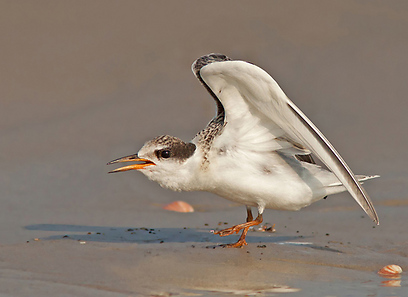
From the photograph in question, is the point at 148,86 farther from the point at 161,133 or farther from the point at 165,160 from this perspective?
the point at 165,160

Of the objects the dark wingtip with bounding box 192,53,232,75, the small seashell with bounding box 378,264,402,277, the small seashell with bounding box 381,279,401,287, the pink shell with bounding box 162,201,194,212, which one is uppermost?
the dark wingtip with bounding box 192,53,232,75

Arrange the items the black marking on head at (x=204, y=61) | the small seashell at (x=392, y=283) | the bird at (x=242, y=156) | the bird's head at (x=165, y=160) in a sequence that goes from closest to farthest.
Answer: the small seashell at (x=392, y=283) → the bird at (x=242, y=156) → the bird's head at (x=165, y=160) → the black marking on head at (x=204, y=61)

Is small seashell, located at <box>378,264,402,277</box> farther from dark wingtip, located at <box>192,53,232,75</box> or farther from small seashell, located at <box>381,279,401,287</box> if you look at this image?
dark wingtip, located at <box>192,53,232,75</box>

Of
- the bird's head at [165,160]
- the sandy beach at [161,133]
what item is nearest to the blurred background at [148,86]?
the sandy beach at [161,133]

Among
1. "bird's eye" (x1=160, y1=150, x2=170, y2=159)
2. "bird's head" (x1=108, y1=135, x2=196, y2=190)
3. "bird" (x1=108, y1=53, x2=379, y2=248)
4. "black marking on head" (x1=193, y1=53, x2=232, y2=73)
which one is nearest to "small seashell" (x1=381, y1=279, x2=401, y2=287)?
"bird" (x1=108, y1=53, x2=379, y2=248)

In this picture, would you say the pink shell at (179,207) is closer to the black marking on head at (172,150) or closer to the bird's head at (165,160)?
the bird's head at (165,160)
